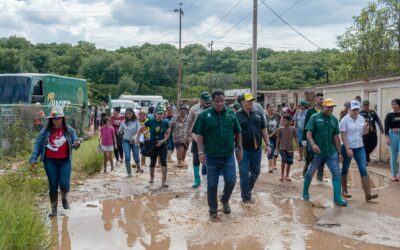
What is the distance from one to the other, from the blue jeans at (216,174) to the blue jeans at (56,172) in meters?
2.17

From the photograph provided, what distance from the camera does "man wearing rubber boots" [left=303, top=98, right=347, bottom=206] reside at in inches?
301

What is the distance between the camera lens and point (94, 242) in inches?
238

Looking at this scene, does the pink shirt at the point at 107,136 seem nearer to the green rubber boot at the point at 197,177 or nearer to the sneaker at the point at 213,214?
the green rubber boot at the point at 197,177

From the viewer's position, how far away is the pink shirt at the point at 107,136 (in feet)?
38.8

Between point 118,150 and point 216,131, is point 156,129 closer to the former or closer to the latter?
point 216,131

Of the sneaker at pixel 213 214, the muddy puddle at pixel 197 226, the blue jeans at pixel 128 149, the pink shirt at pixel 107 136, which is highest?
the pink shirt at pixel 107 136

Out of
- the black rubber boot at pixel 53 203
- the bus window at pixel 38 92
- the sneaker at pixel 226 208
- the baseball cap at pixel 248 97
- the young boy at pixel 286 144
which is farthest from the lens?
the bus window at pixel 38 92

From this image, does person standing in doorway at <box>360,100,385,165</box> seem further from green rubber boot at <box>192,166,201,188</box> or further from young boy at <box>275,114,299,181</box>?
green rubber boot at <box>192,166,201,188</box>

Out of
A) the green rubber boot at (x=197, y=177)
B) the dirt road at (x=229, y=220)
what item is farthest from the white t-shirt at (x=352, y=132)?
the green rubber boot at (x=197, y=177)

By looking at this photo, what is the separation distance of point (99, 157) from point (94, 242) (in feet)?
19.6

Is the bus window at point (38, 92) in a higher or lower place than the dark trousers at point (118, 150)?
higher

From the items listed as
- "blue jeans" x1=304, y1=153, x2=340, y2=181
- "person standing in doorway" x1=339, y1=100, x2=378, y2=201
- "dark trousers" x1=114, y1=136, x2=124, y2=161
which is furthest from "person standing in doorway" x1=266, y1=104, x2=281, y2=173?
"dark trousers" x1=114, y1=136, x2=124, y2=161

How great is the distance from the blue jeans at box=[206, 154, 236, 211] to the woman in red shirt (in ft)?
6.87

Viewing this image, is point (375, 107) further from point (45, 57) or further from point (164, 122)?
point (45, 57)
